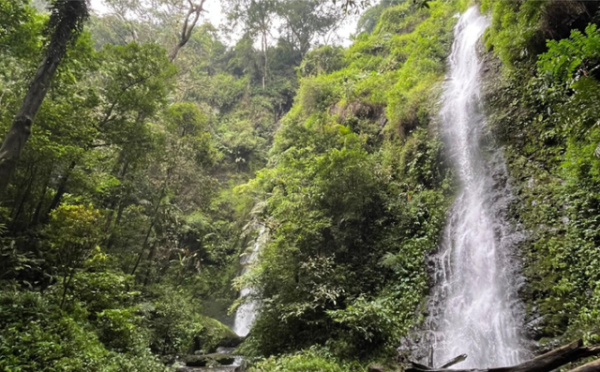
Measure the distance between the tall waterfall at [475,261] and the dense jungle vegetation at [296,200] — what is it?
14.5 inches

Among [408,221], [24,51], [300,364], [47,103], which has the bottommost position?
[300,364]

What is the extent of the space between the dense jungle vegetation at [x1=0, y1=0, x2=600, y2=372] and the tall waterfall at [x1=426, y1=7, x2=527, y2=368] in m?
0.37

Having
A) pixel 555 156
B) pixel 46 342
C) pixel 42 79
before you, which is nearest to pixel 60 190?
pixel 42 79

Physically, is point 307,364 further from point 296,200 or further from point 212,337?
point 212,337

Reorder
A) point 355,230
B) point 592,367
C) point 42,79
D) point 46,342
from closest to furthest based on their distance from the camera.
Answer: point 592,367 < point 46,342 < point 42,79 < point 355,230

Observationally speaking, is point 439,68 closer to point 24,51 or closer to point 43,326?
point 24,51

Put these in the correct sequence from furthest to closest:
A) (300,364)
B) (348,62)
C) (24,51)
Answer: (348,62)
(24,51)
(300,364)

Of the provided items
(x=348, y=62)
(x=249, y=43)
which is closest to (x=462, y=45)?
(x=348, y=62)

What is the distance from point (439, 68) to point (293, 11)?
18.3m

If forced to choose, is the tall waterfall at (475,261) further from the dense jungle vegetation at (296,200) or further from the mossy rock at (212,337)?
the mossy rock at (212,337)

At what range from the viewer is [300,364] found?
7.63m

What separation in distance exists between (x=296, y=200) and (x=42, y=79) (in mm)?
7180

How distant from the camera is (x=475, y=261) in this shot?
28.1ft

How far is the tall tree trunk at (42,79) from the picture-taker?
6.53 meters
